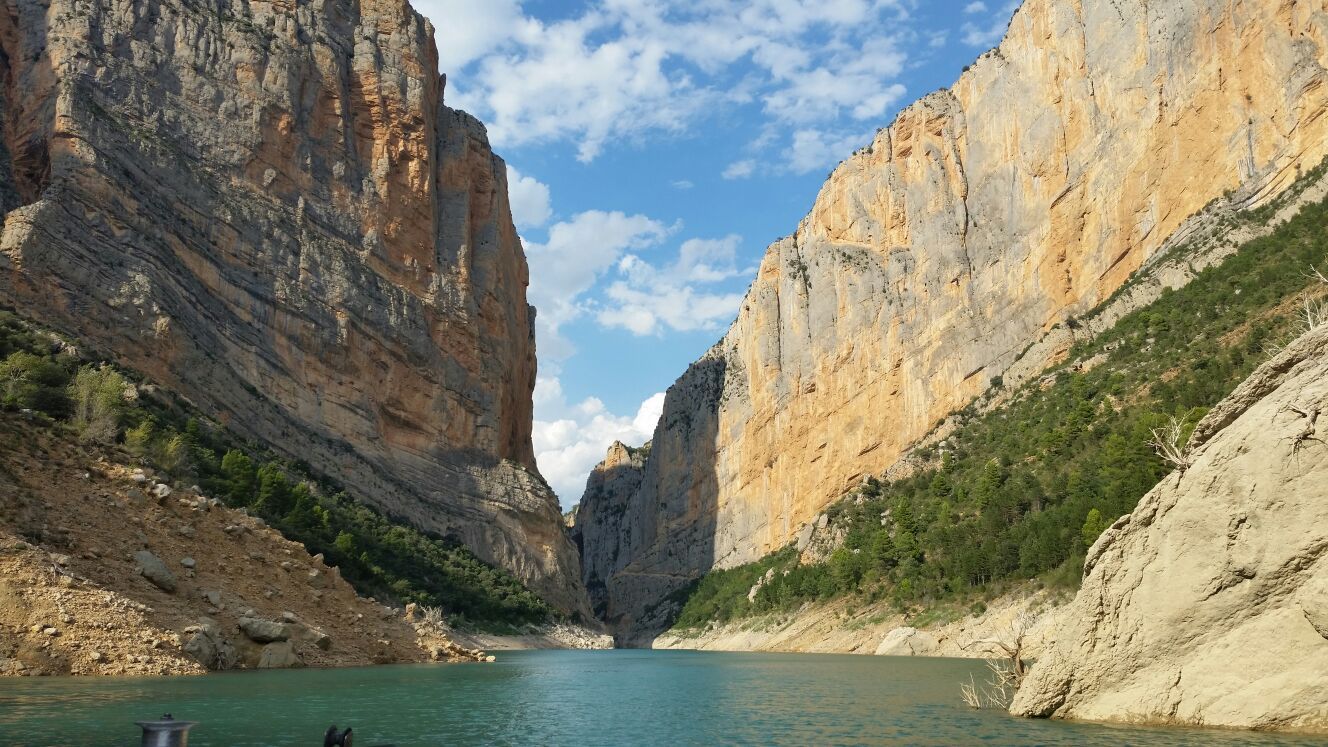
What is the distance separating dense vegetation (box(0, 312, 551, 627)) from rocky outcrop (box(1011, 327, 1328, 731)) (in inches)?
1343

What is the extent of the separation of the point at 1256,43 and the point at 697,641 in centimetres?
6950

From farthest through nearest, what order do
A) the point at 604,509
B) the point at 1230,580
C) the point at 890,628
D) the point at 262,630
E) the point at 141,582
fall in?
1. the point at 604,509
2. the point at 890,628
3. the point at 262,630
4. the point at 141,582
5. the point at 1230,580

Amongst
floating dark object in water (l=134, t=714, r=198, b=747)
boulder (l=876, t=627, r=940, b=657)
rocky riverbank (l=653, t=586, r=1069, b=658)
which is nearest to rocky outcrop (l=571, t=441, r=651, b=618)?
rocky riverbank (l=653, t=586, r=1069, b=658)

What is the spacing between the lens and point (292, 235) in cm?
7612

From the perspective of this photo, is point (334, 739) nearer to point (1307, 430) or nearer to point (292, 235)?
point (1307, 430)

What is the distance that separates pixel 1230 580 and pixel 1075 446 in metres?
44.0

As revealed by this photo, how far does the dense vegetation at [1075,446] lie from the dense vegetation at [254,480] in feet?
89.5

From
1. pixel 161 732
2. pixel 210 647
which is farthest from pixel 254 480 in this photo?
pixel 161 732

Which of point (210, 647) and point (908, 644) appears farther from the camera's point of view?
point (908, 644)

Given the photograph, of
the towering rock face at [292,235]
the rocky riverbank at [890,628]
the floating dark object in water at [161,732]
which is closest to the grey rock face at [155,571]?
the floating dark object in water at [161,732]

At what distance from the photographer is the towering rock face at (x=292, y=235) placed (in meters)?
59.9

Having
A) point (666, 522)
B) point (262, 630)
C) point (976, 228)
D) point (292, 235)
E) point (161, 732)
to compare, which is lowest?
point (161, 732)

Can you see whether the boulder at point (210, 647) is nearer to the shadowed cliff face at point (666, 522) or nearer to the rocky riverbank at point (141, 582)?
the rocky riverbank at point (141, 582)

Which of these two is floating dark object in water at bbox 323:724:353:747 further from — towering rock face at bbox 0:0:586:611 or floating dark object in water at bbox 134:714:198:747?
towering rock face at bbox 0:0:586:611
